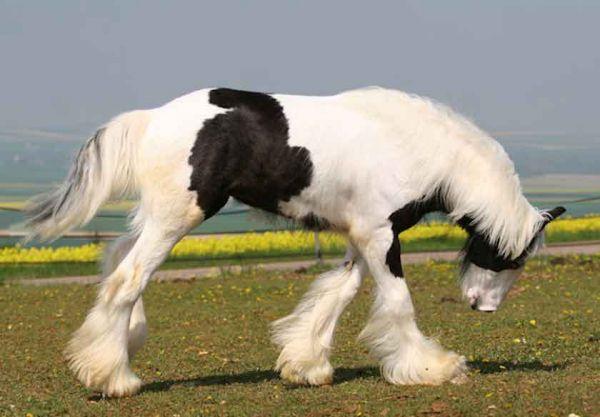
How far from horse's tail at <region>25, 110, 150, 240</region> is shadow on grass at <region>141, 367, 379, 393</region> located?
4.44ft

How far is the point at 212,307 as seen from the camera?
1486 cm

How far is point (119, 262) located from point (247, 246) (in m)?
17.3

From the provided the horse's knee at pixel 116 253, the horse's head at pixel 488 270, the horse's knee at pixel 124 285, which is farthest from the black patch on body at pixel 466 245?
the horse's knee at pixel 116 253

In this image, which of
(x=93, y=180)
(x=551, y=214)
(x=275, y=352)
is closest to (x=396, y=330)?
(x=551, y=214)

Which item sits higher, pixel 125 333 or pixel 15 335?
pixel 125 333

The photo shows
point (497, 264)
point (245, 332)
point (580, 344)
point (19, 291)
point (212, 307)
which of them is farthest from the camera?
point (19, 291)

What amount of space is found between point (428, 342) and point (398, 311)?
0.34 metres

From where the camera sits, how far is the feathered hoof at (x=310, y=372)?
8.26m

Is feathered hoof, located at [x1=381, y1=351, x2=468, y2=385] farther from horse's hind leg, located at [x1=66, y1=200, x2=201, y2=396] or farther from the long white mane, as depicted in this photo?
horse's hind leg, located at [x1=66, y1=200, x2=201, y2=396]

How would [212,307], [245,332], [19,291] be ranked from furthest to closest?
[19,291], [212,307], [245,332]

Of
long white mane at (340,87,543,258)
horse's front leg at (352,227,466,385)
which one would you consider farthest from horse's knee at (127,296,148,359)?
long white mane at (340,87,543,258)

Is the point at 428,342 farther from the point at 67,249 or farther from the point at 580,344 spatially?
the point at 67,249

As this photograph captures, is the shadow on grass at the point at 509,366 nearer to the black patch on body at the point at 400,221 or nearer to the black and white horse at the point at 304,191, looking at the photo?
the black and white horse at the point at 304,191

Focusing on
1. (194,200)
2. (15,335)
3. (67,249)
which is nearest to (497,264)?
(194,200)
